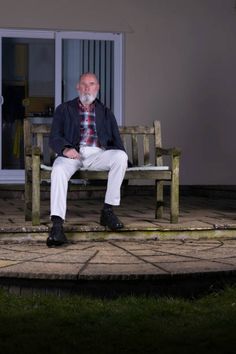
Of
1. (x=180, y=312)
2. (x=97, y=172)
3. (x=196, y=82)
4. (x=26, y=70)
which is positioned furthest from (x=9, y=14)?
(x=180, y=312)

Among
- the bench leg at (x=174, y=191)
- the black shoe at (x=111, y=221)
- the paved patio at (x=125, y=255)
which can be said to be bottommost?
the paved patio at (x=125, y=255)

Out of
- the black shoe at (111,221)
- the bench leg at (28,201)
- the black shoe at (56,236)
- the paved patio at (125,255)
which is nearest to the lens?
the paved patio at (125,255)

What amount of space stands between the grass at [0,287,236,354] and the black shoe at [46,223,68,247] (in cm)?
93

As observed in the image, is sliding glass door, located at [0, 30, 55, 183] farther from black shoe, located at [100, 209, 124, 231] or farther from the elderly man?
black shoe, located at [100, 209, 124, 231]

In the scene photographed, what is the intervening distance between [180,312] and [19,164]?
546cm

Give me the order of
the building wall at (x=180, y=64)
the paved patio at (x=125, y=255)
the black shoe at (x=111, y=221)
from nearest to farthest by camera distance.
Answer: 1. the paved patio at (x=125, y=255)
2. the black shoe at (x=111, y=221)
3. the building wall at (x=180, y=64)

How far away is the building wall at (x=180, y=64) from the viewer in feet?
28.8

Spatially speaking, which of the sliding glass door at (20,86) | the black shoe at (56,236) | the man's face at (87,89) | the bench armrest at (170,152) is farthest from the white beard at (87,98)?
the sliding glass door at (20,86)

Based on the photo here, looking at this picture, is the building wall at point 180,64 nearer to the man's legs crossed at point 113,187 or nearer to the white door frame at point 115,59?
the white door frame at point 115,59

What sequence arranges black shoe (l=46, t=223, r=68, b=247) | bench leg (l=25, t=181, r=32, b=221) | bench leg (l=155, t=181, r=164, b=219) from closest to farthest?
black shoe (l=46, t=223, r=68, b=247), bench leg (l=25, t=181, r=32, b=221), bench leg (l=155, t=181, r=164, b=219)

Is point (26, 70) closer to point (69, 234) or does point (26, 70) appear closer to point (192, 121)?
point (192, 121)

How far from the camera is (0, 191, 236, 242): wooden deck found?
5094mm

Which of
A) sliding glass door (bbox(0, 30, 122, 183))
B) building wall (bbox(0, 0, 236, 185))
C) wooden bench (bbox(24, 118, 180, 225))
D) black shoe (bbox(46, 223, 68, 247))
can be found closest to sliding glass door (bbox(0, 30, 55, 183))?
sliding glass door (bbox(0, 30, 122, 183))

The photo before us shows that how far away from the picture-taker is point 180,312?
12.0 feet
